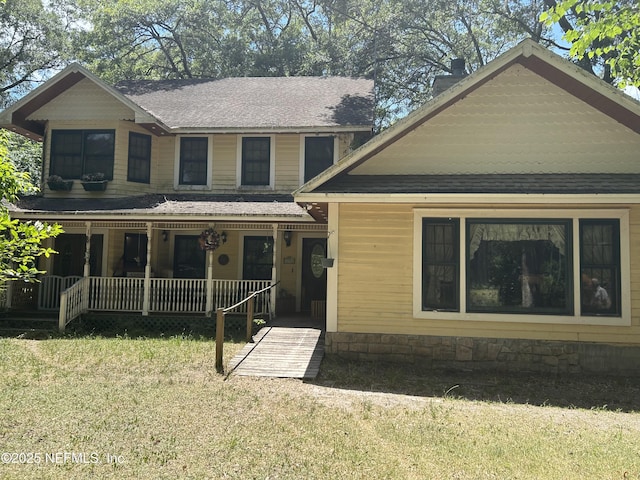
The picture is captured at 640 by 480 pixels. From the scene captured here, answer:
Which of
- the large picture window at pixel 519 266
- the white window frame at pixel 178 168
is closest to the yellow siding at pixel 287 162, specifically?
the white window frame at pixel 178 168

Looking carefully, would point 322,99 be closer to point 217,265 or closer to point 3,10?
point 217,265

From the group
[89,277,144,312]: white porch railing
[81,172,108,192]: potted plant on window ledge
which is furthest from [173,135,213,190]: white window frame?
[89,277,144,312]: white porch railing

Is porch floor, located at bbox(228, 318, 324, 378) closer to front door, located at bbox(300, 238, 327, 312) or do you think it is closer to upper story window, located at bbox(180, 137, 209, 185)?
front door, located at bbox(300, 238, 327, 312)

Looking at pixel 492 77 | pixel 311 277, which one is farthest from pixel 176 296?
pixel 492 77

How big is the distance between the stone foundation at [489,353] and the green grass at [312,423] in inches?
13.2

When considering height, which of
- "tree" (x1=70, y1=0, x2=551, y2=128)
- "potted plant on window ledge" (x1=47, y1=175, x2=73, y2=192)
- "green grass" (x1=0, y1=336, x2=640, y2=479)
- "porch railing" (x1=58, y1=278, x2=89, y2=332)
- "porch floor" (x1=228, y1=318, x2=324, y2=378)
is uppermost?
"tree" (x1=70, y1=0, x2=551, y2=128)

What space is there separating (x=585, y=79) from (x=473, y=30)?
20.7m

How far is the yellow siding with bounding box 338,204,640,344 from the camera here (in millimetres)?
8867

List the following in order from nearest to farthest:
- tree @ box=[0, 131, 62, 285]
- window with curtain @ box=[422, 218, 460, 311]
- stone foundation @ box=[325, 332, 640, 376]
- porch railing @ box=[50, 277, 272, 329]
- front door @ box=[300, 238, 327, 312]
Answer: tree @ box=[0, 131, 62, 285] < stone foundation @ box=[325, 332, 640, 376] < window with curtain @ box=[422, 218, 460, 311] < porch railing @ box=[50, 277, 272, 329] < front door @ box=[300, 238, 327, 312]

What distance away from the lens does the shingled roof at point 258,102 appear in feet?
47.0

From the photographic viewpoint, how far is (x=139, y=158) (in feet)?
47.6

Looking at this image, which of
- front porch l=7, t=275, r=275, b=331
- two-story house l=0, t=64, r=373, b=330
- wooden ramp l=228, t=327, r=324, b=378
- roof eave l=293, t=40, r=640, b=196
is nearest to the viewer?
wooden ramp l=228, t=327, r=324, b=378

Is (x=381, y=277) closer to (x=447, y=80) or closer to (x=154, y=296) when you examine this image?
(x=154, y=296)

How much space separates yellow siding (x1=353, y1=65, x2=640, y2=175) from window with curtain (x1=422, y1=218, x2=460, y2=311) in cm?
134
